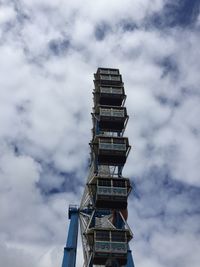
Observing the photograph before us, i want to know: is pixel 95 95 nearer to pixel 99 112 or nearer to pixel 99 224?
pixel 99 112

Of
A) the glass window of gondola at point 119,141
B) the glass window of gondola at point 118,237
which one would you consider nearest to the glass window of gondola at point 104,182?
the glass window of gondola at point 119,141

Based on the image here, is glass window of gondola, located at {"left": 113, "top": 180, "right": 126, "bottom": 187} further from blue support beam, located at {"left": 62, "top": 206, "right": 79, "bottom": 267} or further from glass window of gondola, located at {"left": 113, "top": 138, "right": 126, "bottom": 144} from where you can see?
blue support beam, located at {"left": 62, "top": 206, "right": 79, "bottom": 267}

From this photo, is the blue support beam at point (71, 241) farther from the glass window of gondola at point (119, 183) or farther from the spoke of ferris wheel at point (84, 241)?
the glass window of gondola at point (119, 183)

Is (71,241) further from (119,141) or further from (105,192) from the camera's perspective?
(119,141)

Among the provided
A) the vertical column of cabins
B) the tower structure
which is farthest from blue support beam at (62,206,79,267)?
the vertical column of cabins

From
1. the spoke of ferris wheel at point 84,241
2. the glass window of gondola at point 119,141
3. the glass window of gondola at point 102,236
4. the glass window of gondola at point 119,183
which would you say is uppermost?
the glass window of gondola at point 119,141

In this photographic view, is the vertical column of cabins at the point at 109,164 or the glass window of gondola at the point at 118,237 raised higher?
the vertical column of cabins at the point at 109,164

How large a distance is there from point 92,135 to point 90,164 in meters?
6.23

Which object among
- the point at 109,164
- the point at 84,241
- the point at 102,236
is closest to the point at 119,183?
the point at 109,164

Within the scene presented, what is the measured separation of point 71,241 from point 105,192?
10.9 metres

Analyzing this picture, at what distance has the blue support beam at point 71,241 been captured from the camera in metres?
74.2

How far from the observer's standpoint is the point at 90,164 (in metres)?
88.3

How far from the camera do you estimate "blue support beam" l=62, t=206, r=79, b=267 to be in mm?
74188

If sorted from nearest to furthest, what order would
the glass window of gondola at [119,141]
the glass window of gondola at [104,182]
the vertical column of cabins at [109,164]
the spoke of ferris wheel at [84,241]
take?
the vertical column of cabins at [109,164] < the spoke of ferris wheel at [84,241] < the glass window of gondola at [104,182] < the glass window of gondola at [119,141]
